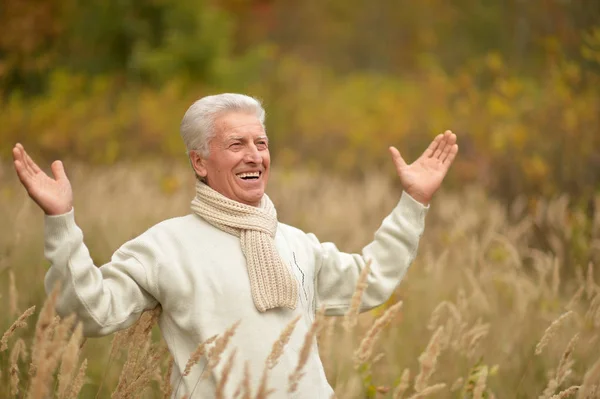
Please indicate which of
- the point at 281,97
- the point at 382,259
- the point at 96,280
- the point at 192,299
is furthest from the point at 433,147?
the point at 281,97

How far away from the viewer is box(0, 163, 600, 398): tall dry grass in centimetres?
203

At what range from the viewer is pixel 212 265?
6.93 feet

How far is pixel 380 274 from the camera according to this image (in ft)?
7.99

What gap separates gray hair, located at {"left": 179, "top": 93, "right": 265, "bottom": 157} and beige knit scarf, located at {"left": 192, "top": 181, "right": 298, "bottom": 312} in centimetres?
15

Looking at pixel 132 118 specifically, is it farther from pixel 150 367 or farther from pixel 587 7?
pixel 150 367

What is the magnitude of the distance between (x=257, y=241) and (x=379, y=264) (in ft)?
1.74

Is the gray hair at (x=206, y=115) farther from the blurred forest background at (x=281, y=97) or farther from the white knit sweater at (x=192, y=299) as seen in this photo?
the blurred forest background at (x=281, y=97)

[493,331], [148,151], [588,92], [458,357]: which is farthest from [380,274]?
[148,151]

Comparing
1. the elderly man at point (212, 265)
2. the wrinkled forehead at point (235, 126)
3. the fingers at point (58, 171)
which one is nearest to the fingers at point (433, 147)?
the elderly man at point (212, 265)

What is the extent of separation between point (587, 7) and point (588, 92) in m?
0.74

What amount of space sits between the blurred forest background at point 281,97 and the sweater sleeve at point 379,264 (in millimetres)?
3308

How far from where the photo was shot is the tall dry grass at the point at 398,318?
2025 millimetres

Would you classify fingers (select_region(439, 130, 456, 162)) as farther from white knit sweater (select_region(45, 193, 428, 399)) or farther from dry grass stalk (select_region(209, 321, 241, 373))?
dry grass stalk (select_region(209, 321, 241, 373))

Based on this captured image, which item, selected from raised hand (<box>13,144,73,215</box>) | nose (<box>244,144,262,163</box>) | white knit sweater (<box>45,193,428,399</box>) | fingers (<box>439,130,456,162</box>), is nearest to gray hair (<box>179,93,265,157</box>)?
nose (<box>244,144,262,163</box>)
